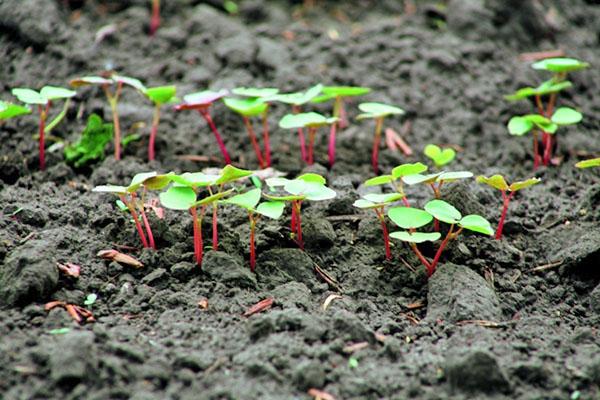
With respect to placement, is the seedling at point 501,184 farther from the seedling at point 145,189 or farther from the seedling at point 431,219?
the seedling at point 145,189

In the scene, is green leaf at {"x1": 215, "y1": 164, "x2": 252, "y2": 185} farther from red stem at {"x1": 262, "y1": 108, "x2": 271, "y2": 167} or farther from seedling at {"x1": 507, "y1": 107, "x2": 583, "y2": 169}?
seedling at {"x1": 507, "y1": 107, "x2": 583, "y2": 169}

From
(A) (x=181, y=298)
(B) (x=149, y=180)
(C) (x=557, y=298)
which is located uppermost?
(B) (x=149, y=180)

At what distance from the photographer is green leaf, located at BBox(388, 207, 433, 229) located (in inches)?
87.7

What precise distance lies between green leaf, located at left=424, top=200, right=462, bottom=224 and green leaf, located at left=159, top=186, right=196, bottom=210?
0.80m

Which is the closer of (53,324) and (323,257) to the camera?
(53,324)

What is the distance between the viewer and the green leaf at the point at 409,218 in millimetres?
2229

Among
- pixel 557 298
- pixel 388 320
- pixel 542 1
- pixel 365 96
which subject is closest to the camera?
pixel 388 320

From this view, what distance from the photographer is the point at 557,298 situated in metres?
2.33

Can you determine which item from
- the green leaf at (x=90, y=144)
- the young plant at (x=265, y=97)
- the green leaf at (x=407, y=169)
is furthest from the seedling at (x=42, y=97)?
the green leaf at (x=407, y=169)

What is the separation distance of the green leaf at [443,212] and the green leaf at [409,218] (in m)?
0.02

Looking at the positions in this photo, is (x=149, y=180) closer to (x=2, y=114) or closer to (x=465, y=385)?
(x=2, y=114)

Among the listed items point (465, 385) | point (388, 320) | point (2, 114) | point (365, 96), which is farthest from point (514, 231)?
point (2, 114)

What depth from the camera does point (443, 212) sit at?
225 cm

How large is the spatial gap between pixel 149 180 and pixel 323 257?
70 centimetres
